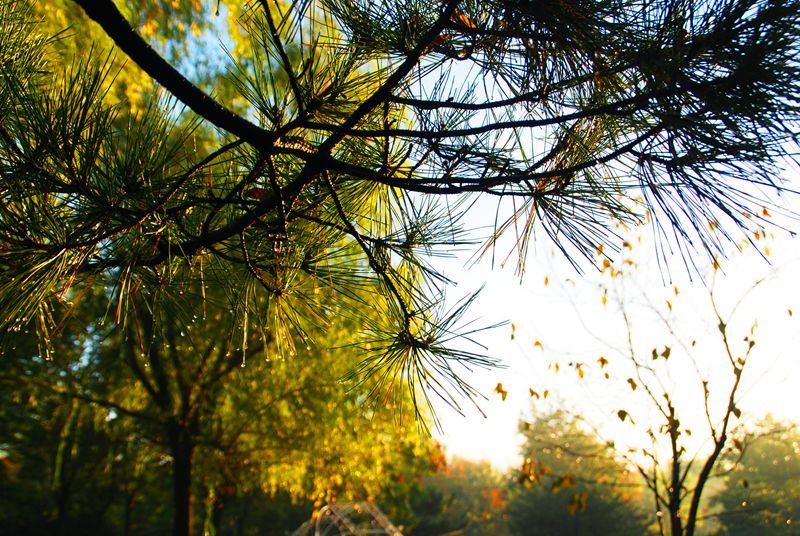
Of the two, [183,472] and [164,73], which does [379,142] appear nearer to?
[164,73]

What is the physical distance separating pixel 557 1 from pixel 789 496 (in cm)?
2663

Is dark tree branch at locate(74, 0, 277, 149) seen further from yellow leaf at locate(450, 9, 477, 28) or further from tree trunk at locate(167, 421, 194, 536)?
tree trunk at locate(167, 421, 194, 536)

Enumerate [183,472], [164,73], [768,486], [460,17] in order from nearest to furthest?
[164,73] < [460,17] < [183,472] < [768,486]

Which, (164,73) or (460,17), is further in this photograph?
(460,17)

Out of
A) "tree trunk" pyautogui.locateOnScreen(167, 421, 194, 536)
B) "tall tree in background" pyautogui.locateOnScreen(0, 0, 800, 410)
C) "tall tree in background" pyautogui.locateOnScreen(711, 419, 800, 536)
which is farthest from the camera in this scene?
"tall tree in background" pyautogui.locateOnScreen(711, 419, 800, 536)

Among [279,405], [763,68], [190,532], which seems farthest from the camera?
[279,405]

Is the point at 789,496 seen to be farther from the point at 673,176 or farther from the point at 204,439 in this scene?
the point at 673,176

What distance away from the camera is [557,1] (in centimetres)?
153

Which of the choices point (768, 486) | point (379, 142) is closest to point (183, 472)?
point (379, 142)

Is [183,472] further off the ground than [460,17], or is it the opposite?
[460,17]

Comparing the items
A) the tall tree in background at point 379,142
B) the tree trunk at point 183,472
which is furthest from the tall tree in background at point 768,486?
the tall tree in background at point 379,142

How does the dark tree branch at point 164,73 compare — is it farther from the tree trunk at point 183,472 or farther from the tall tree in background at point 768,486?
the tall tree in background at point 768,486

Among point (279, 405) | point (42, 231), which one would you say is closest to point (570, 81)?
point (42, 231)

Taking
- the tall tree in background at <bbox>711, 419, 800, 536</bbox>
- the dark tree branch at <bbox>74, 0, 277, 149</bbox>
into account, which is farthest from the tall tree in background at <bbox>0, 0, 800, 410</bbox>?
the tall tree in background at <bbox>711, 419, 800, 536</bbox>
